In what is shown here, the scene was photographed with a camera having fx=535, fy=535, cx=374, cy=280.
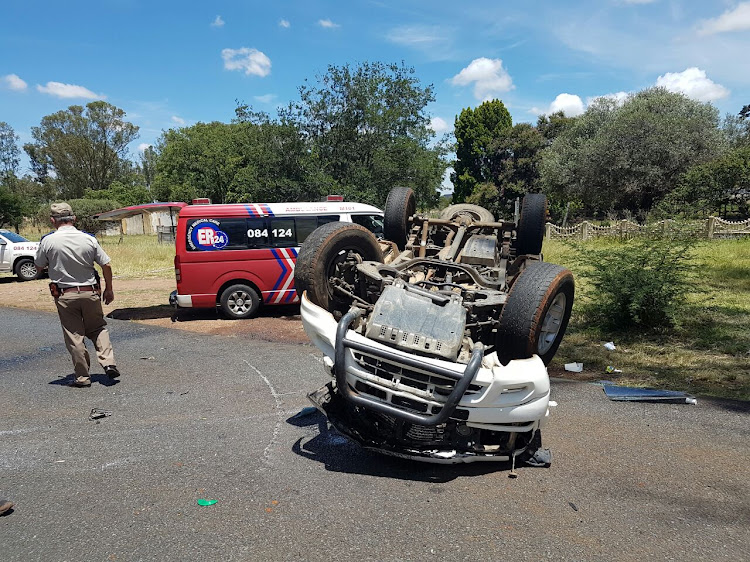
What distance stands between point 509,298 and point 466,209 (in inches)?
140

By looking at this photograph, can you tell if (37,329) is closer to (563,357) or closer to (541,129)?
(563,357)

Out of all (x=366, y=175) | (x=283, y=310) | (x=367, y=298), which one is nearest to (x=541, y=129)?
(x=366, y=175)

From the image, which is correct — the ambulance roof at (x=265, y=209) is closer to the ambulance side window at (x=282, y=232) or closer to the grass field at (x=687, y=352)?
the ambulance side window at (x=282, y=232)

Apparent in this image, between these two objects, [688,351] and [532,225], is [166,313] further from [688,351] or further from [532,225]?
[688,351]

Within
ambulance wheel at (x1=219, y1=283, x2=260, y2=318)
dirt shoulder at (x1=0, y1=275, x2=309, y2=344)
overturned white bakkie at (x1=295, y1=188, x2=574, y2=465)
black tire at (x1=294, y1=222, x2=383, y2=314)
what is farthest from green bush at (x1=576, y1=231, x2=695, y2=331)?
ambulance wheel at (x1=219, y1=283, x2=260, y2=318)

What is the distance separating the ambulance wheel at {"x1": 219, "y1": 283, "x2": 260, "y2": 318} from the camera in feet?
30.2

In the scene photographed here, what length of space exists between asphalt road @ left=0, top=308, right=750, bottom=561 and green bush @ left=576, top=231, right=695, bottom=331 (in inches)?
106

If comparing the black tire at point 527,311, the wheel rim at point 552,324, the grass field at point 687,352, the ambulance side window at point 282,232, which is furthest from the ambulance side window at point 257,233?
the black tire at point 527,311

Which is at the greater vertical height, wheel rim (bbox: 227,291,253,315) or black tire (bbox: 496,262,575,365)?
black tire (bbox: 496,262,575,365)

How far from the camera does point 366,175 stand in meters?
16.0

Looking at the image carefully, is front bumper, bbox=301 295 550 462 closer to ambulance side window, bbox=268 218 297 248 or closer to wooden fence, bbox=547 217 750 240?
ambulance side window, bbox=268 218 297 248

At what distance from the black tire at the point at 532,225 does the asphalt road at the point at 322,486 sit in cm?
155

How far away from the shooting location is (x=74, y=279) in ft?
17.6

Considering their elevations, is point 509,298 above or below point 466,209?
below
